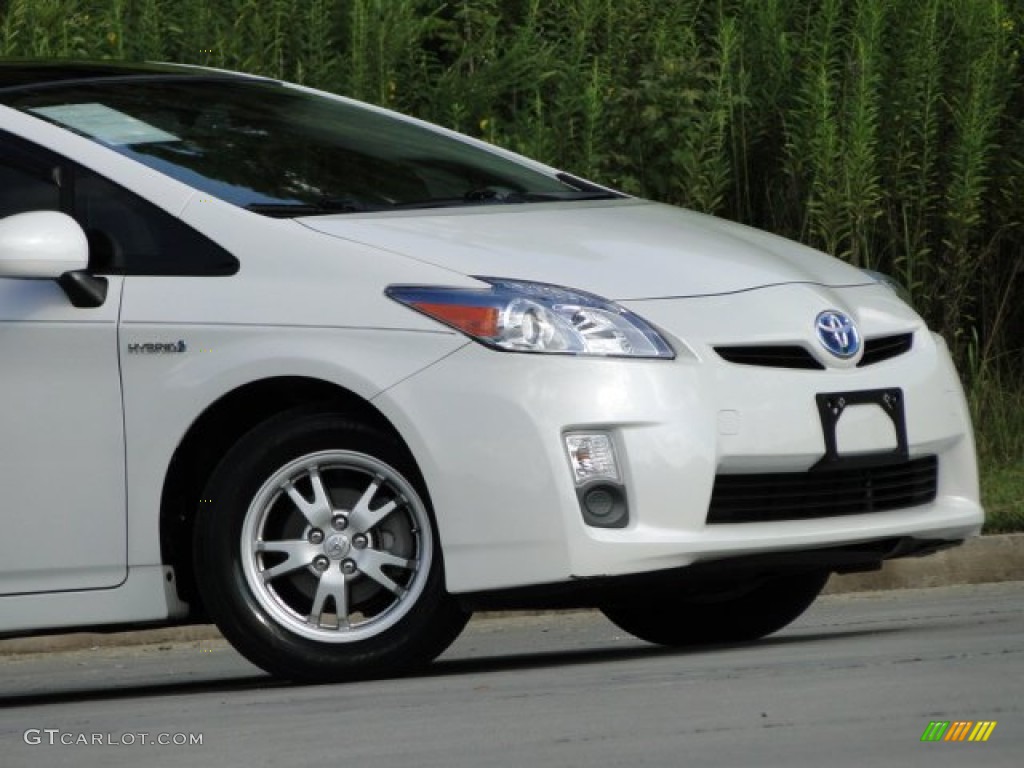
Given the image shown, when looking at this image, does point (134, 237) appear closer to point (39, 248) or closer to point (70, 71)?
point (39, 248)

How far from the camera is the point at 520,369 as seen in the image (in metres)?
6.20

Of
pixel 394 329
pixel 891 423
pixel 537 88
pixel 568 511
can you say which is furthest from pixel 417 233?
pixel 537 88

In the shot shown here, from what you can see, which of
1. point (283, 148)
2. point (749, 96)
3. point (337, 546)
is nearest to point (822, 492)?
point (337, 546)

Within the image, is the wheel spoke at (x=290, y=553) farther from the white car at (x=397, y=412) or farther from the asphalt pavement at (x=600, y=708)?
the asphalt pavement at (x=600, y=708)

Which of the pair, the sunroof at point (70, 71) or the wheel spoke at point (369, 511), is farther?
the sunroof at point (70, 71)

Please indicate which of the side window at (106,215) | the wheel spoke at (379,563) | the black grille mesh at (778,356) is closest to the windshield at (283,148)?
the side window at (106,215)

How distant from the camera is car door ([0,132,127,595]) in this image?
21.5 feet

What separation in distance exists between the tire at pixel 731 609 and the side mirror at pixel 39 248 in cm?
196

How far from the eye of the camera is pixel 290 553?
6.51 m

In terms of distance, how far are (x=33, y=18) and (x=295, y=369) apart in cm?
628

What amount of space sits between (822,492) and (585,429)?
73 centimetres

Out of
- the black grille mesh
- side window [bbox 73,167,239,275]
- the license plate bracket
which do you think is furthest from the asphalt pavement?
side window [bbox 73,167,239,275]

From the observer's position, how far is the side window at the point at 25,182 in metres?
6.84

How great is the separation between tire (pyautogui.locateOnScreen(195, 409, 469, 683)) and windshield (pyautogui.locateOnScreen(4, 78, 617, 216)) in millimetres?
664
